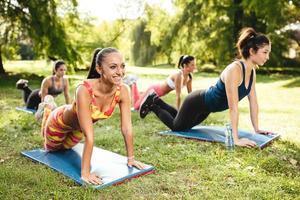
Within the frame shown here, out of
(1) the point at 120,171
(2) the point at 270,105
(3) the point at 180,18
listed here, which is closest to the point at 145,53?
(3) the point at 180,18

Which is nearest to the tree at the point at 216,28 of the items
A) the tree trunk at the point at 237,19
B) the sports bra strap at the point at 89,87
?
the tree trunk at the point at 237,19

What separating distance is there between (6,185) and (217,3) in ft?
62.2

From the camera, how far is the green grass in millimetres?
3363

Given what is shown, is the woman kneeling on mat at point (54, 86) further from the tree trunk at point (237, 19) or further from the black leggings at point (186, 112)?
the tree trunk at point (237, 19)

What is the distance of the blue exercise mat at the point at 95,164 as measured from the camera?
12.1 feet

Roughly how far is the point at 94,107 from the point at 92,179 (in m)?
0.72

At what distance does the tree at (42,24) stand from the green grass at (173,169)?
800 cm

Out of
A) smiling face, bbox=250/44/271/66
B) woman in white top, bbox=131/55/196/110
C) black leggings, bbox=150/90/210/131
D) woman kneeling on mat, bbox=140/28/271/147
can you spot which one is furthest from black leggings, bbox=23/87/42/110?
smiling face, bbox=250/44/271/66

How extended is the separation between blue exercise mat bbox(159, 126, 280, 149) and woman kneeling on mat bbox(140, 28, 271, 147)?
0.41 feet

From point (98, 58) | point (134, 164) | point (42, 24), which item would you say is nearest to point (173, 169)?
point (134, 164)

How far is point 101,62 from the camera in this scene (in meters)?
3.58

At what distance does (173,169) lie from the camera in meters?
4.10

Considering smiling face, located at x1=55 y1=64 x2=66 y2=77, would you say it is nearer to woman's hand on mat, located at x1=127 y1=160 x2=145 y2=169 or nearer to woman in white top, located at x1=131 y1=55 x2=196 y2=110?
woman in white top, located at x1=131 y1=55 x2=196 y2=110

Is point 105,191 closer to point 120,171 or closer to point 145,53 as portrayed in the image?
point 120,171
